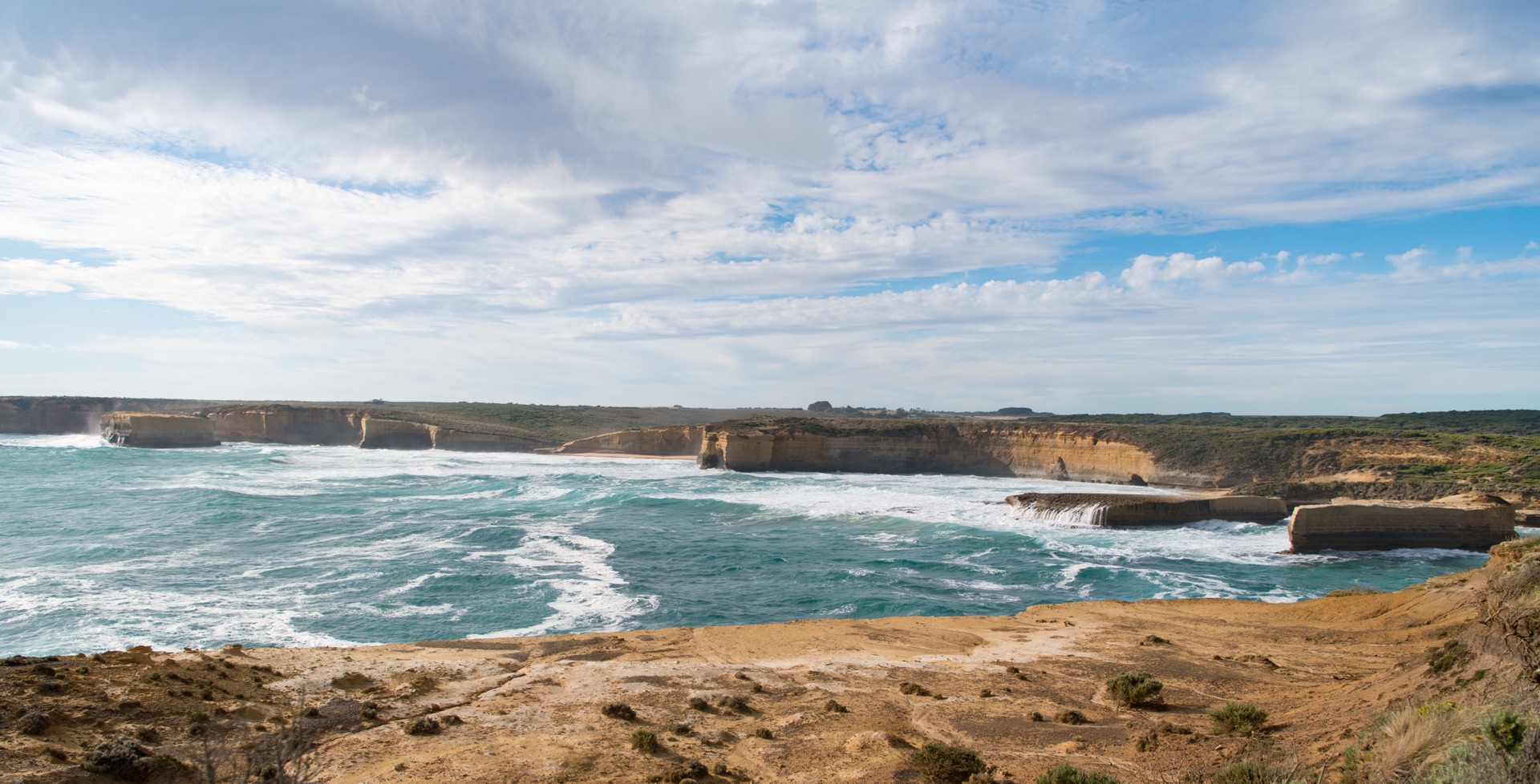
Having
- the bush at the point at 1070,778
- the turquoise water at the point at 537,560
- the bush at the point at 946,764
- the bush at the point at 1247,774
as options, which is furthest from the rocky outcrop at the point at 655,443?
the bush at the point at 1247,774

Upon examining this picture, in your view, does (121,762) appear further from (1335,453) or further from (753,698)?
(1335,453)

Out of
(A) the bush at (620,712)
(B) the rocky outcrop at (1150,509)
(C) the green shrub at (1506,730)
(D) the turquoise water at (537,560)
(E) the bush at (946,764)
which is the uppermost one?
(C) the green shrub at (1506,730)

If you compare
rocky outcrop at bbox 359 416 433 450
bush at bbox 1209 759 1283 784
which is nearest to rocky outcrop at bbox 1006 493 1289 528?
bush at bbox 1209 759 1283 784

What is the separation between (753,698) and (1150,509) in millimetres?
26903

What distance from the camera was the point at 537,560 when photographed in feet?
78.0

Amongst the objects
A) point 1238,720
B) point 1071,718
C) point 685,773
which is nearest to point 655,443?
point 1071,718

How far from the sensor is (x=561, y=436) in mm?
83062

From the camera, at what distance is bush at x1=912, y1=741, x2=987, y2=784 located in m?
7.27

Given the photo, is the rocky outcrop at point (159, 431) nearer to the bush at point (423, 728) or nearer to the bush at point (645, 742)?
the bush at point (423, 728)

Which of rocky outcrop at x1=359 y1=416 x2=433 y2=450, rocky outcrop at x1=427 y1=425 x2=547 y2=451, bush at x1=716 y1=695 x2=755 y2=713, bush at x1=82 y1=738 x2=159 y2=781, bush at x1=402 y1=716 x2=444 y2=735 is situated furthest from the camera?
rocky outcrop at x1=359 y1=416 x2=433 y2=450

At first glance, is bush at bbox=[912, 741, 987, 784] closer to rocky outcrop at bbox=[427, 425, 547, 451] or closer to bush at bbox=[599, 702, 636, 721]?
bush at bbox=[599, 702, 636, 721]

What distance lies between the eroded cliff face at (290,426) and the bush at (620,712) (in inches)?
3169

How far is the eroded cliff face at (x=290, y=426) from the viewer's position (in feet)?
259

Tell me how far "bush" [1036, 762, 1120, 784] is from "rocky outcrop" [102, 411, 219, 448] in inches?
3245
